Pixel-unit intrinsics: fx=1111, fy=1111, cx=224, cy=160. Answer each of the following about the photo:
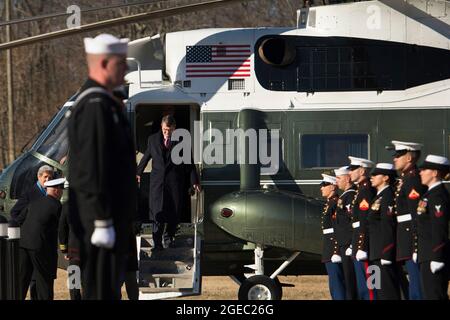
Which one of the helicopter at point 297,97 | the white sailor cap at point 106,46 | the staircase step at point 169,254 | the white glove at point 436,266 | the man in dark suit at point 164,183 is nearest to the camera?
the white sailor cap at point 106,46

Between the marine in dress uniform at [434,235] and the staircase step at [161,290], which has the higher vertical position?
the marine in dress uniform at [434,235]

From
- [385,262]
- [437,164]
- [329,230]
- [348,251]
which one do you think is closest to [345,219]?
[348,251]

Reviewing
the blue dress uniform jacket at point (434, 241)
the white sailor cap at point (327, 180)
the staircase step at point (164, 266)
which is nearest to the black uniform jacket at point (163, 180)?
the staircase step at point (164, 266)

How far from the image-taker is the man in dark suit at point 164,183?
13.4 metres

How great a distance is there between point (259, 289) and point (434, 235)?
3.74 meters

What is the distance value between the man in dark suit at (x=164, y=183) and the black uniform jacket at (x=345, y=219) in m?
1.94

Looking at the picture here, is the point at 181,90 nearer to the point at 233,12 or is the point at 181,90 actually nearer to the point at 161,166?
the point at 161,166

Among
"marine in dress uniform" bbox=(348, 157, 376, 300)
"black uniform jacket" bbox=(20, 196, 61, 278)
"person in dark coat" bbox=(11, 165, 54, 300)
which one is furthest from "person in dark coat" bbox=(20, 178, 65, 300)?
"marine in dress uniform" bbox=(348, 157, 376, 300)

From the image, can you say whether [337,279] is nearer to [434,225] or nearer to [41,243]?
[434,225]

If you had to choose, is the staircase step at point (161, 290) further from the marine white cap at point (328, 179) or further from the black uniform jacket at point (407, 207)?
the black uniform jacket at point (407, 207)

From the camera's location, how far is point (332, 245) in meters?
12.7

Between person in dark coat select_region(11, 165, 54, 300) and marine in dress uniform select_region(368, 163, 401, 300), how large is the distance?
12.8 feet

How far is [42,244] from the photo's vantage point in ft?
39.9

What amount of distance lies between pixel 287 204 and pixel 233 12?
20597mm
